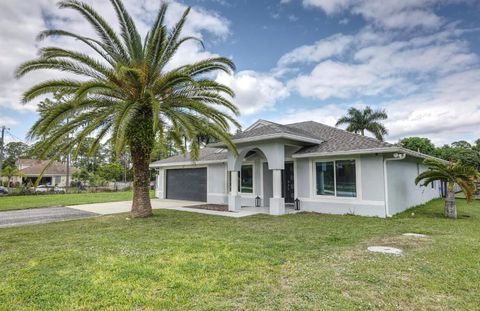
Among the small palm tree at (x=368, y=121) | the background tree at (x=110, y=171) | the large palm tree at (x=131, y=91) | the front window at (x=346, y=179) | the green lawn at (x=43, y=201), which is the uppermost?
the small palm tree at (x=368, y=121)

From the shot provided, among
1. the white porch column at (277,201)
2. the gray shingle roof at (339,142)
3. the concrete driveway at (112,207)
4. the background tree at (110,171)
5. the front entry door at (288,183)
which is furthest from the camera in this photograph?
the background tree at (110,171)

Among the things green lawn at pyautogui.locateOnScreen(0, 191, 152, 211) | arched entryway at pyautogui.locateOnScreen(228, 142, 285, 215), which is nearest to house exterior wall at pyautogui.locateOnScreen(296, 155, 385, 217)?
arched entryway at pyautogui.locateOnScreen(228, 142, 285, 215)

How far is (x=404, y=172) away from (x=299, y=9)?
9491mm

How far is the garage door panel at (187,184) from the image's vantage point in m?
19.6

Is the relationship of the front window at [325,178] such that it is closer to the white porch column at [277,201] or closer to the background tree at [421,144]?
the white porch column at [277,201]

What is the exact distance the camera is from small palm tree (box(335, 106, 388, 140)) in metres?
31.9

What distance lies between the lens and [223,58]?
1120 centimetres

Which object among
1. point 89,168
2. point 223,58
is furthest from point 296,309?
point 89,168

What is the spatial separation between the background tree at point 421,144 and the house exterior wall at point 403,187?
25.7 metres

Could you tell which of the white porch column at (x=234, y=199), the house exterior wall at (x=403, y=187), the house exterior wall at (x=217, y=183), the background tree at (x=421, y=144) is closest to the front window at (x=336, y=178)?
the house exterior wall at (x=403, y=187)

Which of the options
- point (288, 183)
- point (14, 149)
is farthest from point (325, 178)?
point (14, 149)

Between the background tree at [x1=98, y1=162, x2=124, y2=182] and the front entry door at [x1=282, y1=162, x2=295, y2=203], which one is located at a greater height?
the background tree at [x1=98, y1=162, x2=124, y2=182]

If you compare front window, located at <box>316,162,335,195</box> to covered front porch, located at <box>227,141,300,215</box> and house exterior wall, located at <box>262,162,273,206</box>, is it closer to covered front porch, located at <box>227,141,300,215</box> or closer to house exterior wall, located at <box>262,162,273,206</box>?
covered front porch, located at <box>227,141,300,215</box>

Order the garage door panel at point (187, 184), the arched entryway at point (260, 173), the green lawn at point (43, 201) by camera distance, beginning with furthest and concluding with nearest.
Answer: the garage door panel at point (187, 184), the green lawn at point (43, 201), the arched entryway at point (260, 173)
